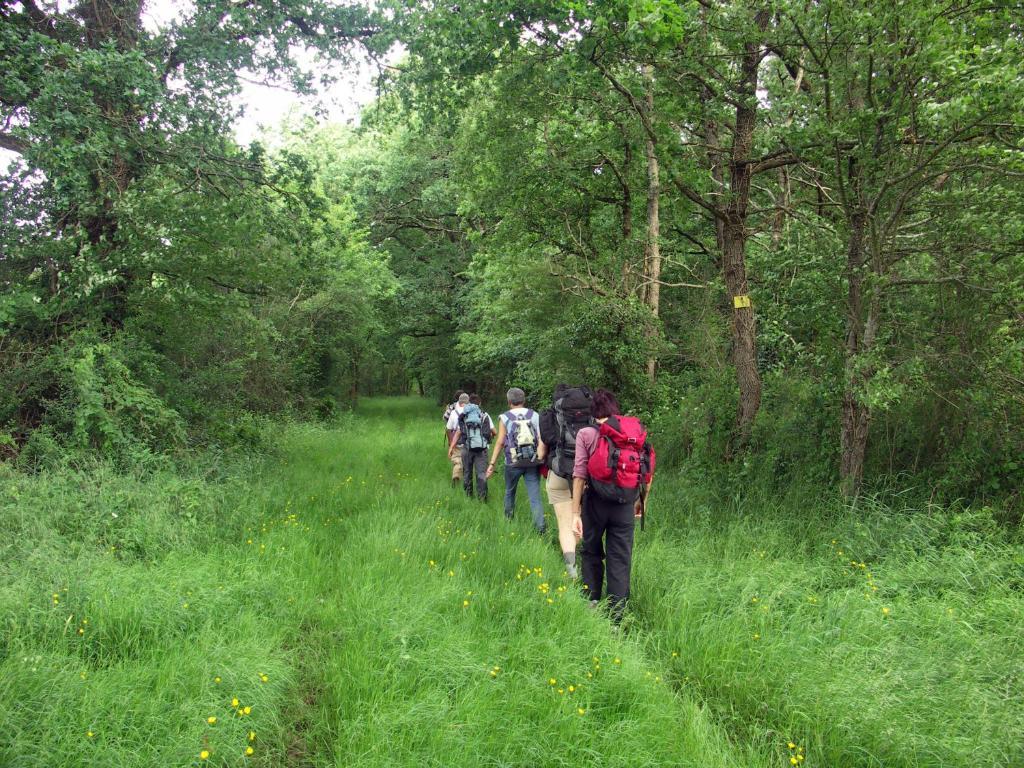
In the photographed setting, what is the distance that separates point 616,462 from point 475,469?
14.4 feet

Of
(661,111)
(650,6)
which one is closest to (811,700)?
(650,6)

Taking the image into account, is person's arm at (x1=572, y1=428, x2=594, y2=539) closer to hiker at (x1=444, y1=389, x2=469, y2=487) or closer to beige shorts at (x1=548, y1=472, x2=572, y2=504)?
beige shorts at (x1=548, y1=472, x2=572, y2=504)

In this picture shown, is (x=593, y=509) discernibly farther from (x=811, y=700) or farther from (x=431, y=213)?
(x=431, y=213)

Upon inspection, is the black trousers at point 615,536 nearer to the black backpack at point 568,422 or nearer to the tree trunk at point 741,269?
the black backpack at point 568,422

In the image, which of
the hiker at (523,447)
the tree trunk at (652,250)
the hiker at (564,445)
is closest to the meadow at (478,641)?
the hiker at (564,445)

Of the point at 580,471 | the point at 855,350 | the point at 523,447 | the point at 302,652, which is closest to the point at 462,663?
the point at 302,652

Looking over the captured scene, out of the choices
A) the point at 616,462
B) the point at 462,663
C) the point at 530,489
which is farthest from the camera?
the point at 530,489

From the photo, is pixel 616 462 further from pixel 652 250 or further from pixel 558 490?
pixel 652 250

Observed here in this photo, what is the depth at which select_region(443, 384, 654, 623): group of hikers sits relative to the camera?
4285mm

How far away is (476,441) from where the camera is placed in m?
8.16

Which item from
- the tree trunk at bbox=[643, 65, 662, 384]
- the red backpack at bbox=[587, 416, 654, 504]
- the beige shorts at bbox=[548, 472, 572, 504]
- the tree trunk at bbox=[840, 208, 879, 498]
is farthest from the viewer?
the tree trunk at bbox=[643, 65, 662, 384]

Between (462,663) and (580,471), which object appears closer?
(462,663)

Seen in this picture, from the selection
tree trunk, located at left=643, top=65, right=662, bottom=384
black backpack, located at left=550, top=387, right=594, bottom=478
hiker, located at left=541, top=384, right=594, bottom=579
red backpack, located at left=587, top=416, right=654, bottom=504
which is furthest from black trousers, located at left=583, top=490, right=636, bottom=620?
tree trunk, located at left=643, top=65, right=662, bottom=384

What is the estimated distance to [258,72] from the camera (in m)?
8.55
